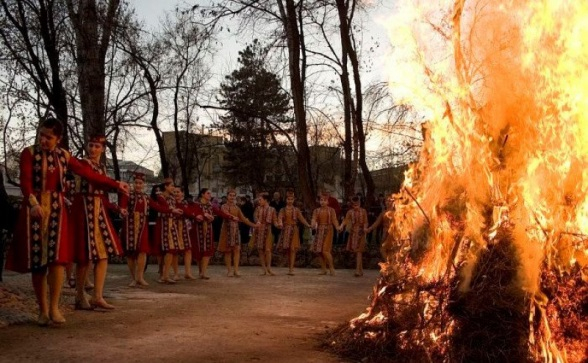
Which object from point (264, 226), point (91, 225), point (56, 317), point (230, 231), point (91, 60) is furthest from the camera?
point (264, 226)

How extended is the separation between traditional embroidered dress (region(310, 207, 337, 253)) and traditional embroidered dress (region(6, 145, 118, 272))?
9.08 metres

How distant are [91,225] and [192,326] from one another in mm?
1723

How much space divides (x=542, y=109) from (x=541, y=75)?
33 centimetres

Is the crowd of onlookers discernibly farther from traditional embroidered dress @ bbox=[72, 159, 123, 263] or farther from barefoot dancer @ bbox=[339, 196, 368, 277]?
traditional embroidered dress @ bbox=[72, 159, 123, 263]

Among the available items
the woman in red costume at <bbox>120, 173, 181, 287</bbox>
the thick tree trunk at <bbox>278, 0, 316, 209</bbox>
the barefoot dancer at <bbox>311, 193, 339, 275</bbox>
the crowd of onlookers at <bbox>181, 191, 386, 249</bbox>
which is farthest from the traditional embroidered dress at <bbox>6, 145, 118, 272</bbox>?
the thick tree trunk at <bbox>278, 0, 316, 209</bbox>

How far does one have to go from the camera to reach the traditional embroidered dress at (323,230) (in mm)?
15492

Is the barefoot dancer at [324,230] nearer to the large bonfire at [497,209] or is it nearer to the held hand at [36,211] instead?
the large bonfire at [497,209]

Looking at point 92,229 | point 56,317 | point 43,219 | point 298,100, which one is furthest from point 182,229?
point 298,100

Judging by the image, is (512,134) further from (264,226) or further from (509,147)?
(264,226)

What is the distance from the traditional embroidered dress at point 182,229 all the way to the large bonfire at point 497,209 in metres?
6.69

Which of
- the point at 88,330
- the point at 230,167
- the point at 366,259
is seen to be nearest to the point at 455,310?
the point at 88,330

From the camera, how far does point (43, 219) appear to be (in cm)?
673

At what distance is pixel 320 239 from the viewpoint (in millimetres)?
15523

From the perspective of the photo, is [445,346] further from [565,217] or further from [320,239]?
[320,239]
